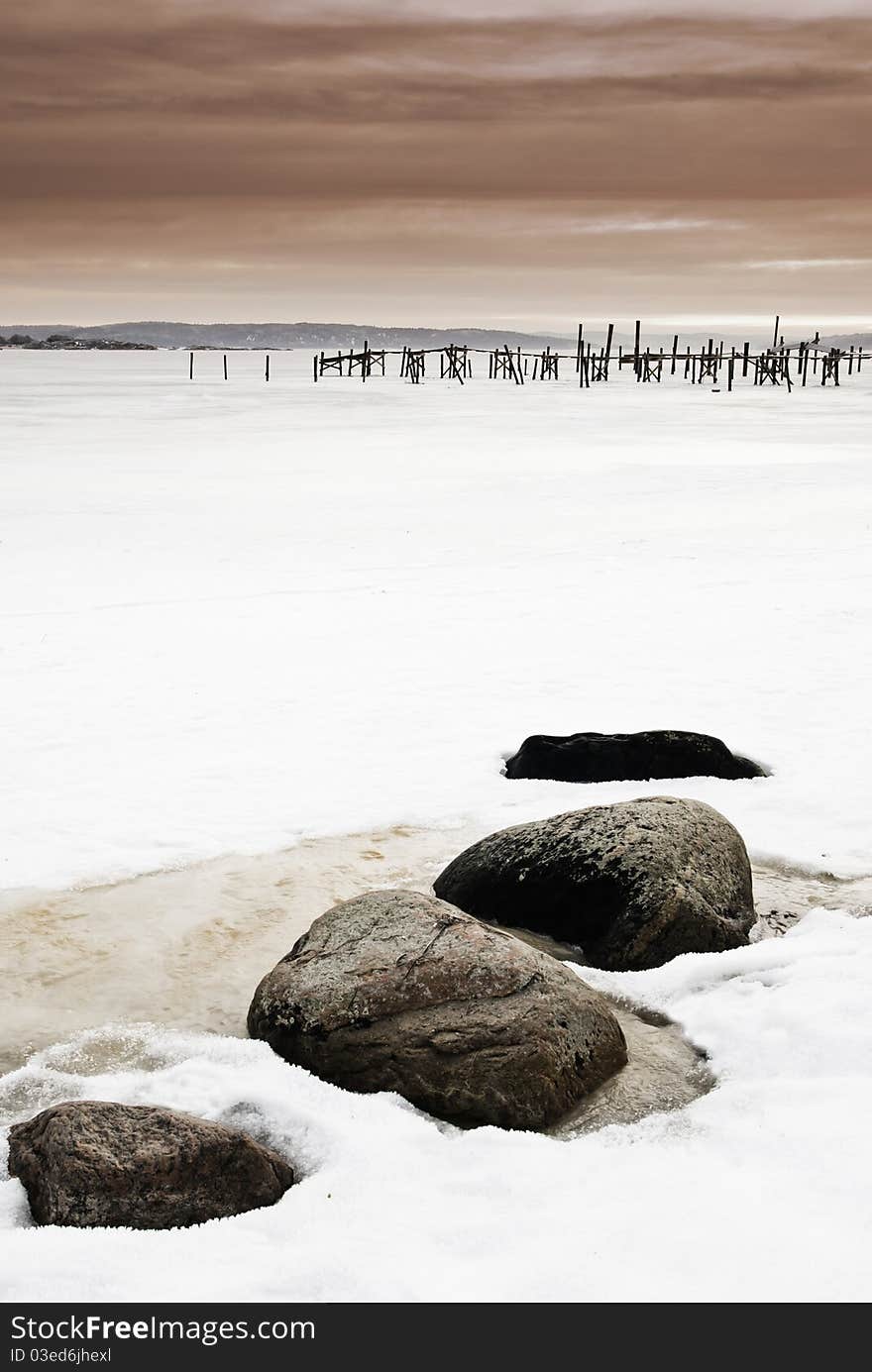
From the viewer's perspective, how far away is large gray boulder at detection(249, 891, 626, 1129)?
Answer: 3785mm

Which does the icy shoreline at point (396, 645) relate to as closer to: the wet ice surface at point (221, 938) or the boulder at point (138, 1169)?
the wet ice surface at point (221, 938)

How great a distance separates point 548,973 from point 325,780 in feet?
9.22

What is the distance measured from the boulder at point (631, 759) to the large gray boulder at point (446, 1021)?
2592mm

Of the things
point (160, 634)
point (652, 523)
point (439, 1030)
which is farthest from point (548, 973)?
point (652, 523)

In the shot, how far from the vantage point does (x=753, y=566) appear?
1299 centimetres

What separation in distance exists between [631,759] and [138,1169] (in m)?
4.11

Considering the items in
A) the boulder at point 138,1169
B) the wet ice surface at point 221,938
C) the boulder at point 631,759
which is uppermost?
the boulder at point 631,759

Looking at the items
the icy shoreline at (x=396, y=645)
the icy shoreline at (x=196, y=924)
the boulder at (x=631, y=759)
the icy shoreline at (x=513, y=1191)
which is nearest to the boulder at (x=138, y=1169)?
the icy shoreline at (x=513, y=1191)

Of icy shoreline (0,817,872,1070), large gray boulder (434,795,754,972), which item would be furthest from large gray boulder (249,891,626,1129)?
large gray boulder (434,795,754,972)

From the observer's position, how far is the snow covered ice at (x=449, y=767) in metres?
3.08

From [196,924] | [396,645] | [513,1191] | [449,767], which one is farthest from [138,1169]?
[396,645]

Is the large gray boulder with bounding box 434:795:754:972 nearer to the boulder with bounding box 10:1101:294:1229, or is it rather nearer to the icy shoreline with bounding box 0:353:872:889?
the icy shoreline with bounding box 0:353:872:889

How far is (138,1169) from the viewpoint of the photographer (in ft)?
10.6

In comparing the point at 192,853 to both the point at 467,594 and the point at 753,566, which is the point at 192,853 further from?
the point at 753,566
